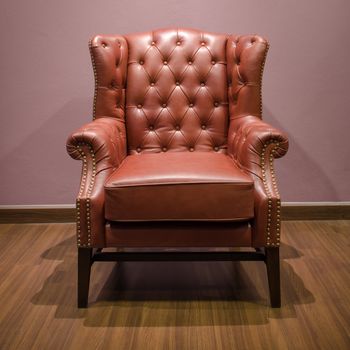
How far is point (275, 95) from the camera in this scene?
2.82 metres

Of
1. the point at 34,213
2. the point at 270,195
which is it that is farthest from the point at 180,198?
the point at 34,213

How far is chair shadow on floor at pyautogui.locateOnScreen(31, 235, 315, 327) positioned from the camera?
1.88 metres

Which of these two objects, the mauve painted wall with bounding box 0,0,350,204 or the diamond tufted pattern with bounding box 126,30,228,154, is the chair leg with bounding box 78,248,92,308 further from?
the mauve painted wall with bounding box 0,0,350,204

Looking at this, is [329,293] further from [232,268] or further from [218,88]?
[218,88]

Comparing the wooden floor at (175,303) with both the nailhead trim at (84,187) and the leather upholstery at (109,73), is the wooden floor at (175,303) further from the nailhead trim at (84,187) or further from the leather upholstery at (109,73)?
the leather upholstery at (109,73)

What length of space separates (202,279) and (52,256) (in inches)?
31.9

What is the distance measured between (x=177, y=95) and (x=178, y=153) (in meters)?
0.33

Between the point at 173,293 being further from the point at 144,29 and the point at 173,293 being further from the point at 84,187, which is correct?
the point at 144,29

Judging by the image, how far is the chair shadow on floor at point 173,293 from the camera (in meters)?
1.88

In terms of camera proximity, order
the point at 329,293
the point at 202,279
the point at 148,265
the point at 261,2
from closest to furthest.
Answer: the point at 329,293, the point at 202,279, the point at 148,265, the point at 261,2

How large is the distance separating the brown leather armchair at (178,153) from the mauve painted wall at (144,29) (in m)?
0.32

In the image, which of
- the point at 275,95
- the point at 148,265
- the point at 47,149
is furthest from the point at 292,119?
the point at 47,149

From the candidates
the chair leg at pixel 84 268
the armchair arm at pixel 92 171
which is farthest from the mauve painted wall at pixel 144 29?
the chair leg at pixel 84 268

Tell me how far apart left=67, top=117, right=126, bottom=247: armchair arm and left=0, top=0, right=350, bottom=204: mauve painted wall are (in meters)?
0.82
